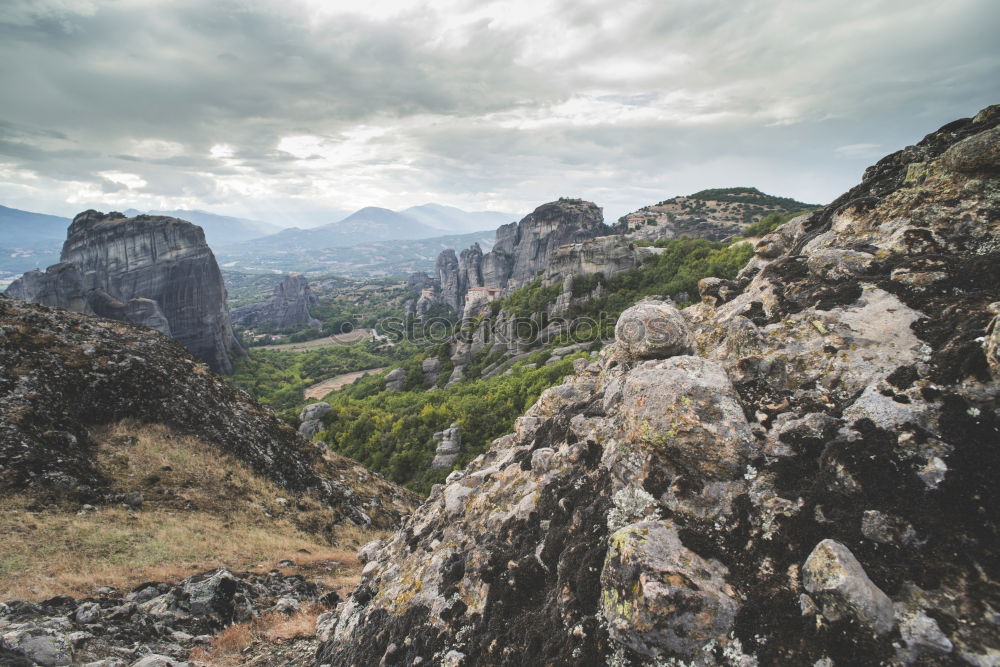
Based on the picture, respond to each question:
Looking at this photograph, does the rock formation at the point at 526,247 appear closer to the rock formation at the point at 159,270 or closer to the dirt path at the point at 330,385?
the dirt path at the point at 330,385

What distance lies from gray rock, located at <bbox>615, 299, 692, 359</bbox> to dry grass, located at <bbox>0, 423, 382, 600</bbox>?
916 centimetres

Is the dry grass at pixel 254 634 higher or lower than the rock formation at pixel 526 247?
lower

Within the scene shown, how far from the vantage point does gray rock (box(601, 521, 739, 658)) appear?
339cm

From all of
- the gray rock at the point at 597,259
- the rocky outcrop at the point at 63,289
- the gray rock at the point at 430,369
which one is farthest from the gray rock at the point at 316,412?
the rocky outcrop at the point at 63,289

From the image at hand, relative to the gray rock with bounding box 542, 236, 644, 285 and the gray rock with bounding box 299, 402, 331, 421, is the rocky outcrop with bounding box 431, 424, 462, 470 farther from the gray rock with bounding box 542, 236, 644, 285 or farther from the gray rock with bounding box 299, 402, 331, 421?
the gray rock with bounding box 542, 236, 644, 285

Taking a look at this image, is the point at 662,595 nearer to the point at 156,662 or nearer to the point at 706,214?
the point at 156,662

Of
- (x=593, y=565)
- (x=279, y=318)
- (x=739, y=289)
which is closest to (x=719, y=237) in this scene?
(x=739, y=289)

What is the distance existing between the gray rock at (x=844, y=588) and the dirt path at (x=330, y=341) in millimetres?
131709

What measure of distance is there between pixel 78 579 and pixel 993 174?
16.1 meters

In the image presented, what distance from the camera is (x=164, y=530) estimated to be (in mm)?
10656

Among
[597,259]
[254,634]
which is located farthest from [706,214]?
[254,634]

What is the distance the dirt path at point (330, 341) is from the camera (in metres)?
127

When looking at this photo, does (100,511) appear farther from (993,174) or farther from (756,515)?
(993,174)

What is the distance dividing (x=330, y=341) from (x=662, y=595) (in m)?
145
